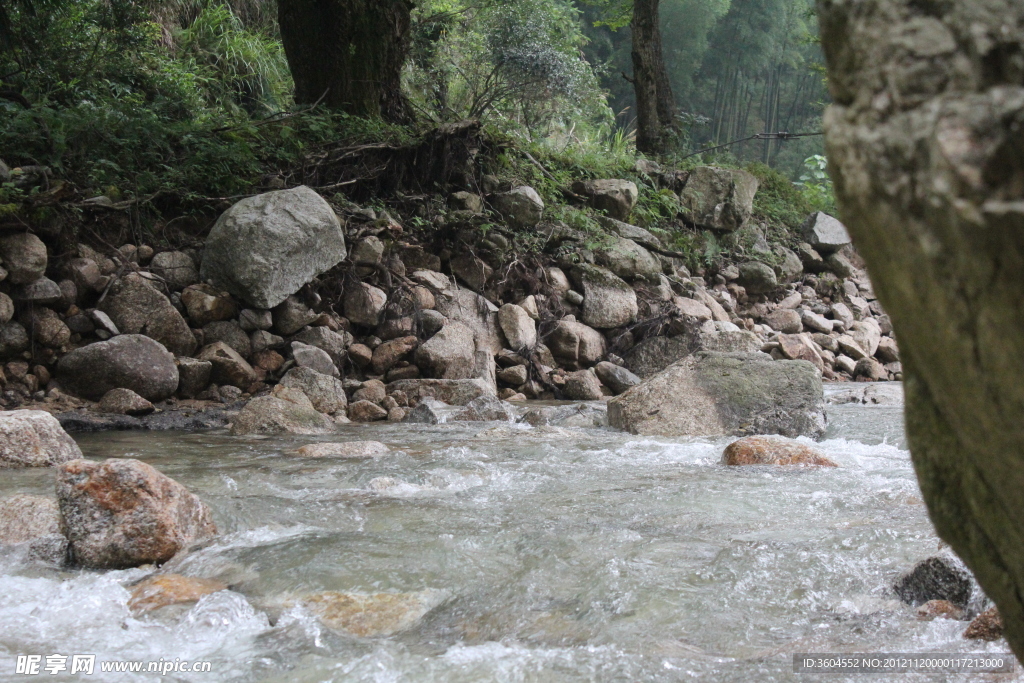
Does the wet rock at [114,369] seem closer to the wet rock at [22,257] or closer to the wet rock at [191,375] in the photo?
the wet rock at [191,375]

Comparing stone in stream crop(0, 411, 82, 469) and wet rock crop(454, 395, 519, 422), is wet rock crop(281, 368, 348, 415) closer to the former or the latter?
wet rock crop(454, 395, 519, 422)

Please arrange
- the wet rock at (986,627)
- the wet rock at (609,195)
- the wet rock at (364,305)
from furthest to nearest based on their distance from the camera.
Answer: the wet rock at (609,195) < the wet rock at (364,305) < the wet rock at (986,627)

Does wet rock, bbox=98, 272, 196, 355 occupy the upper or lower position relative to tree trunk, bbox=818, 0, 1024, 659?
lower

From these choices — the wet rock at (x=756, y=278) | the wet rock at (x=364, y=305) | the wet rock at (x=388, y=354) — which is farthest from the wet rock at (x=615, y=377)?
the wet rock at (x=756, y=278)

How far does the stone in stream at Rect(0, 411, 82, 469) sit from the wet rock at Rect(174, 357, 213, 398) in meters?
1.91

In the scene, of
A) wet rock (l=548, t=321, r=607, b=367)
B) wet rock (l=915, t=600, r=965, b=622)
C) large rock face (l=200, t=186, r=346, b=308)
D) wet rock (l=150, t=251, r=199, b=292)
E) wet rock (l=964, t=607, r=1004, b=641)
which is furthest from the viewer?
wet rock (l=548, t=321, r=607, b=367)

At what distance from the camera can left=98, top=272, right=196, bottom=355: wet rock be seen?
5867 mm

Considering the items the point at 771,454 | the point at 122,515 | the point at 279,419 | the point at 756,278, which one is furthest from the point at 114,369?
the point at 756,278

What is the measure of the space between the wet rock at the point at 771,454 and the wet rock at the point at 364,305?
12.3ft

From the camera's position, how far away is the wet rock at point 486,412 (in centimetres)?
582

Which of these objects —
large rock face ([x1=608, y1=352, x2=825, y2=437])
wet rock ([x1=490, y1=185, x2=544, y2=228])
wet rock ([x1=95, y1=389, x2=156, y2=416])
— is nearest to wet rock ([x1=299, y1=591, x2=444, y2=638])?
large rock face ([x1=608, y1=352, x2=825, y2=437])

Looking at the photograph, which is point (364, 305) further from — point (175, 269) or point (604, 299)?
point (604, 299)

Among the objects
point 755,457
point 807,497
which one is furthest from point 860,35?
point 755,457

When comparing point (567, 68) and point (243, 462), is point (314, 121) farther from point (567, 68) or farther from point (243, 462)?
point (243, 462)
